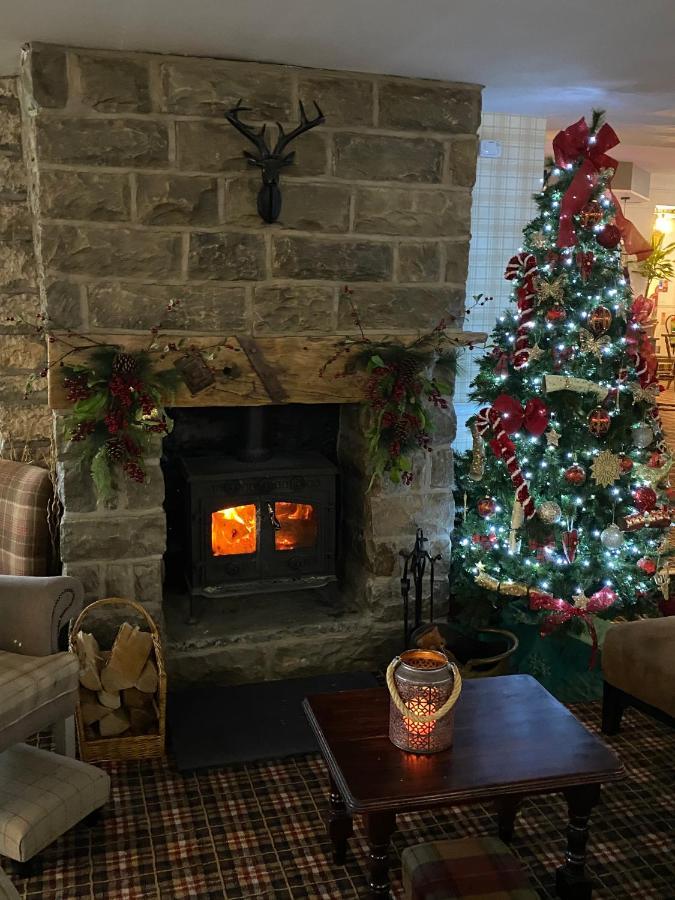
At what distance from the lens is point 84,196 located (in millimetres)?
2838

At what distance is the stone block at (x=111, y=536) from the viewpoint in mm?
3033

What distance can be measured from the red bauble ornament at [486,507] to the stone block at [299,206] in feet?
4.10

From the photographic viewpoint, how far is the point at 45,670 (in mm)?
2486

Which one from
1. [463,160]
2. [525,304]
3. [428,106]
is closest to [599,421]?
[525,304]

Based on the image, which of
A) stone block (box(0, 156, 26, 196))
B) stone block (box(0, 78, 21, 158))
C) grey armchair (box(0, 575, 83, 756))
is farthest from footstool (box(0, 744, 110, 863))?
stone block (box(0, 78, 21, 158))

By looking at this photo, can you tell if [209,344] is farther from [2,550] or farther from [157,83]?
[2,550]

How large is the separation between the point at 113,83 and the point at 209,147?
366 millimetres

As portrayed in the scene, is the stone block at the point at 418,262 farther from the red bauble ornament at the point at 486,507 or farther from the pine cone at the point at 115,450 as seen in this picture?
the pine cone at the point at 115,450

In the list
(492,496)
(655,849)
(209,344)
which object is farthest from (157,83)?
(655,849)

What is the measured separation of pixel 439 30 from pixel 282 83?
0.65 meters

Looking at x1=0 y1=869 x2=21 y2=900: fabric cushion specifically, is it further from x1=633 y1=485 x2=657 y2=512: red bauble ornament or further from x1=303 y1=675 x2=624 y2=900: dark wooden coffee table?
x1=633 y1=485 x2=657 y2=512: red bauble ornament

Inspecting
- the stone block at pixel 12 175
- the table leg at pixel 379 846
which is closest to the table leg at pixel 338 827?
the table leg at pixel 379 846

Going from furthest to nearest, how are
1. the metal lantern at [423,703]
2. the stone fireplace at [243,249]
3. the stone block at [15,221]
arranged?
1. the stone block at [15,221]
2. the stone fireplace at [243,249]
3. the metal lantern at [423,703]

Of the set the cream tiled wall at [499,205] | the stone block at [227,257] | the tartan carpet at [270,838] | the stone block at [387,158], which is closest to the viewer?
the tartan carpet at [270,838]
